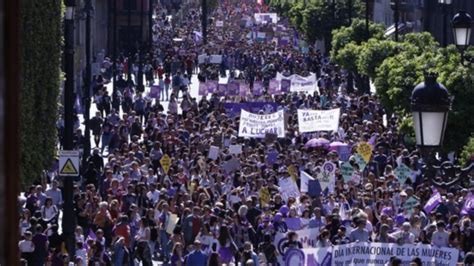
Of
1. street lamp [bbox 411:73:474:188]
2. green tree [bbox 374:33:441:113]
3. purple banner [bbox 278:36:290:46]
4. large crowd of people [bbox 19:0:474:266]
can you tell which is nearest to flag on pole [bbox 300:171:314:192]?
large crowd of people [bbox 19:0:474:266]

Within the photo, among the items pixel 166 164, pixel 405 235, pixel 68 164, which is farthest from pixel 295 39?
pixel 405 235

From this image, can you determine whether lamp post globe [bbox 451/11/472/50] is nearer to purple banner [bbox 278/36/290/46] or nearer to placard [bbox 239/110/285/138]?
placard [bbox 239/110/285/138]

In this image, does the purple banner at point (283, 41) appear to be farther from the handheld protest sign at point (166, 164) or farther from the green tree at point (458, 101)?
the handheld protest sign at point (166, 164)

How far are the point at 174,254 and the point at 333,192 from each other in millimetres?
6786

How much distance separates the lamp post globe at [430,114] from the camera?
669 centimetres

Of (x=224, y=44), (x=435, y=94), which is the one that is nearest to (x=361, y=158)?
(x=435, y=94)

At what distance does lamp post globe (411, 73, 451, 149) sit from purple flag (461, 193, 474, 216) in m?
13.6

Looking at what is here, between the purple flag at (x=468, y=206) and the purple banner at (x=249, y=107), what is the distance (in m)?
21.4

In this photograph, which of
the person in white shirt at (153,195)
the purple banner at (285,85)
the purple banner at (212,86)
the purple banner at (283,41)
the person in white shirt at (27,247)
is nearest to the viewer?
the person in white shirt at (27,247)

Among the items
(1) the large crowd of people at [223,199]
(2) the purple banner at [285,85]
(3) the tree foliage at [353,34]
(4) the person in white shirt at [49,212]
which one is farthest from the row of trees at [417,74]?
(3) the tree foliage at [353,34]

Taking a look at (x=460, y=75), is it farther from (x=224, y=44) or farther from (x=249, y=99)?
(x=224, y=44)

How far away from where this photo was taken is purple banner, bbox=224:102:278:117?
140ft

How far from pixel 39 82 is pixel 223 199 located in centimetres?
343

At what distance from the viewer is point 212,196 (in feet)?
81.8
